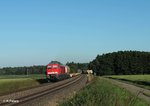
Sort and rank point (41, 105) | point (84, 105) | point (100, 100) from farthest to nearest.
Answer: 1. point (41, 105)
2. point (100, 100)
3. point (84, 105)

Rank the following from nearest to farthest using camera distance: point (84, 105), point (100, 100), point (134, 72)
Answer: point (84, 105)
point (100, 100)
point (134, 72)

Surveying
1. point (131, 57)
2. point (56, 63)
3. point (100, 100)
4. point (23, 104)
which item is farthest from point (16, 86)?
point (131, 57)

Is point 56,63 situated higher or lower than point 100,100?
higher

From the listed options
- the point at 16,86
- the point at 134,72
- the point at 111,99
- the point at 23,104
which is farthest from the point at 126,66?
the point at 111,99

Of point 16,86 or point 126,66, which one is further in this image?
point 126,66

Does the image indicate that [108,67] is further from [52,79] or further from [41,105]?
[41,105]

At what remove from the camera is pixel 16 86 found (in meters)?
54.4

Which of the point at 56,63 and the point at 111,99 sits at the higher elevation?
the point at 56,63

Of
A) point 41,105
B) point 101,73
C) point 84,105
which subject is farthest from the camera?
point 101,73

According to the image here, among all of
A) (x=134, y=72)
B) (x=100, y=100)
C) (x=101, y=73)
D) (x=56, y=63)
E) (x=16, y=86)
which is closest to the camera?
(x=100, y=100)

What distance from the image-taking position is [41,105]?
2462 centimetres

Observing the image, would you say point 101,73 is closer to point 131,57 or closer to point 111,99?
point 131,57

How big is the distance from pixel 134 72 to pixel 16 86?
438 feet

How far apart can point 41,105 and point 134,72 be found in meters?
161
